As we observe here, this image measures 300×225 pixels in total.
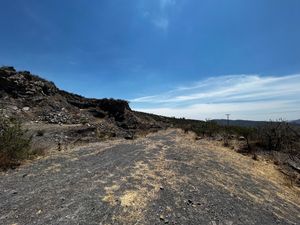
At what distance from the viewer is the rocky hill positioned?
22.4m

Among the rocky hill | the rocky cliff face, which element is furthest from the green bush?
the rocky cliff face

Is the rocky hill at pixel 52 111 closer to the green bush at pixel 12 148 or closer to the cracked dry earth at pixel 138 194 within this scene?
the green bush at pixel 12 148

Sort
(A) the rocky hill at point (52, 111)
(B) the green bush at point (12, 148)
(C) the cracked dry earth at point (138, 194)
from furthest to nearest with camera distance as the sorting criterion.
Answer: (A) the rocky hill at point (52, 111)
(B) the green bush at point (12, 148)
(C) the cracked dry earth at point (138, 194)

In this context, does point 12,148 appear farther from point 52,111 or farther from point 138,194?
point 52,111

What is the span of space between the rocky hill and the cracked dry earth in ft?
31.5

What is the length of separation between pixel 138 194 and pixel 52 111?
2282 cm

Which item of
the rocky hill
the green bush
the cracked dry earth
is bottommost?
the cracked dry earth

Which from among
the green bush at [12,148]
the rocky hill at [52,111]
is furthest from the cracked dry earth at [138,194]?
the rocky hill at [52,111]

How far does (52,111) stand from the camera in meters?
27.6

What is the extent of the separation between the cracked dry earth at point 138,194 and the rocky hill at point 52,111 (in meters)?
9.60

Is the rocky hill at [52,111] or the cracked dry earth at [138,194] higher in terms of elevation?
the rocky hill at [52,111]

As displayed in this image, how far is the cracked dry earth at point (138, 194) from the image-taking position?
5691 millimetres

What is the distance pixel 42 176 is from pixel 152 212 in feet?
13.3

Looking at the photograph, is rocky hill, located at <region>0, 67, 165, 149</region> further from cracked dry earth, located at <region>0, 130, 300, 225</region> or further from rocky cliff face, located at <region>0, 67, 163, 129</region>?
cracked dry earth, located at <region>0, 130, 300, 225</region>
